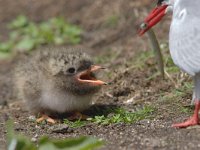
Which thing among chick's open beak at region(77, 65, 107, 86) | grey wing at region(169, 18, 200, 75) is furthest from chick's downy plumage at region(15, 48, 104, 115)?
grey wing at region(169, 18, 200, 75)

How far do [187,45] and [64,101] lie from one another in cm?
110

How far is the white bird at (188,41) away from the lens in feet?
13.9

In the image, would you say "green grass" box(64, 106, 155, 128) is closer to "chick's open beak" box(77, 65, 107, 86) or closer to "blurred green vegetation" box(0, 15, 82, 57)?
"chick's open beak" box(77, 65, 107, 86)

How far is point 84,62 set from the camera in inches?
192

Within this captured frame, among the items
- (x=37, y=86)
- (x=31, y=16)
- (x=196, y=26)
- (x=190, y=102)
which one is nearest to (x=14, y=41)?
(x=31, y=16)

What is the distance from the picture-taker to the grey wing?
4230 millimetres

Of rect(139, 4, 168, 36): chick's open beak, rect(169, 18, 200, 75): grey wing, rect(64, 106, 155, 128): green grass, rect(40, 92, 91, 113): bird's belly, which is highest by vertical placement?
rect(139, 4, 168, 36): chick's open beak

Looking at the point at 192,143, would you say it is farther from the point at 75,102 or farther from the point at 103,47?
the point at 103,47

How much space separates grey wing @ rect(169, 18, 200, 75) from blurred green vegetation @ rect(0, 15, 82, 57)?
10.1 feet

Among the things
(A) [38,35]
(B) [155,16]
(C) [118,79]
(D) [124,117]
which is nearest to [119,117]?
(D) [124,117]

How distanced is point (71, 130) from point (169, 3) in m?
1.23

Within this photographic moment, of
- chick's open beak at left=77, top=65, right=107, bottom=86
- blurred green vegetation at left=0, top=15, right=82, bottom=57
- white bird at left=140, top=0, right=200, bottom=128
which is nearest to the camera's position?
white bird at left=140, top=0, right=200, bottom=128

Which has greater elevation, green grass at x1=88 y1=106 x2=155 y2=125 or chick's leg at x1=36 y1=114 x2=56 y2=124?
green grass at x1=88 y1=106 x2=155 y2=125

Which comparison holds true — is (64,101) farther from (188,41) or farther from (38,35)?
(38,35)
